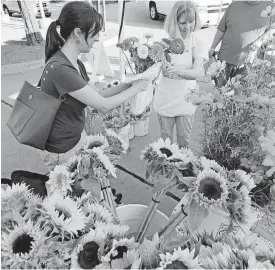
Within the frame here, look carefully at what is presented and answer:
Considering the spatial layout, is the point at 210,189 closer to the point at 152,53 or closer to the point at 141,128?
the point at 152,53

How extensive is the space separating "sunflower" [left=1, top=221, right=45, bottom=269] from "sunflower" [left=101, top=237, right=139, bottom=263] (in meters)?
0.13

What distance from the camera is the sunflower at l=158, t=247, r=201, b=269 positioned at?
58cm

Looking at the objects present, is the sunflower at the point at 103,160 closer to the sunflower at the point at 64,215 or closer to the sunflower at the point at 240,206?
the sunflower at the point at 64,215

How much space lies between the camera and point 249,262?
0.54 m

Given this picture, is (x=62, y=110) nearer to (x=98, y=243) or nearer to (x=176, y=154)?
(x=176, y=154)

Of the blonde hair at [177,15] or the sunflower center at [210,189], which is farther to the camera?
the blonde hair at [177,15]

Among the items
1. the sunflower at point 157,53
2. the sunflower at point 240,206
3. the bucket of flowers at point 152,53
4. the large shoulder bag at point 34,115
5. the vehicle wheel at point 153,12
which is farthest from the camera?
the vehicle wheel at point 153,12

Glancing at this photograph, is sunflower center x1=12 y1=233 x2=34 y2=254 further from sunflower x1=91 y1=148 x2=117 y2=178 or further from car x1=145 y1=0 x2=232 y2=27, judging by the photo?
car x1=145 y1=0 x2=232 y2=27

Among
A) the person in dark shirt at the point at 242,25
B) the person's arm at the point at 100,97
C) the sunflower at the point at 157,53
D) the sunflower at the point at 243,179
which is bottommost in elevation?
the person in dark shirt at the point at 242,25

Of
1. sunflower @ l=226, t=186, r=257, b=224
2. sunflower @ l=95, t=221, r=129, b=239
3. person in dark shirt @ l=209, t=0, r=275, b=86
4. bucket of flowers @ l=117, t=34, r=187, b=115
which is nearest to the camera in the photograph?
sunflower @ l=95, t=221, r=129, b=239

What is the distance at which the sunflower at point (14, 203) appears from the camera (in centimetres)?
61

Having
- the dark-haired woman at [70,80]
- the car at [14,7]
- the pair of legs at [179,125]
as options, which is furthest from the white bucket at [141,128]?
the car at [14,7]

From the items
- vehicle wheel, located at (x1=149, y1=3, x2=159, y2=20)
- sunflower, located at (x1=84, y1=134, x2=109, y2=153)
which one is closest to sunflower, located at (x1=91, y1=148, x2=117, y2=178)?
sunflower, located at (x1=84, y1=134, x2=109, y2=153)

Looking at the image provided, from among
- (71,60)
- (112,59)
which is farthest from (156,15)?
(71,60)
